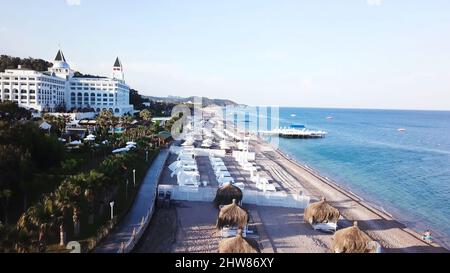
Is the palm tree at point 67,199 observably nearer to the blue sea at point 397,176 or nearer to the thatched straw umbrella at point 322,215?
→ the thatched straw umbrella at point 322,215

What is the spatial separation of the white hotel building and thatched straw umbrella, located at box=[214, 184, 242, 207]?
45.0 m

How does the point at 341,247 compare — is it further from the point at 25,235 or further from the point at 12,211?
the point at 12,211

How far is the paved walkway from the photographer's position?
1062 cm

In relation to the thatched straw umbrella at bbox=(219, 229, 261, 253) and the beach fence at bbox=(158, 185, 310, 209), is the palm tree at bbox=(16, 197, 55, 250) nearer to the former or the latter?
the thatched straw umbrella at bbox=(219, 229, 261, 253)

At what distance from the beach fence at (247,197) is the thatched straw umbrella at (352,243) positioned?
16.7 feet

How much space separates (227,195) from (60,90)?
179 feet

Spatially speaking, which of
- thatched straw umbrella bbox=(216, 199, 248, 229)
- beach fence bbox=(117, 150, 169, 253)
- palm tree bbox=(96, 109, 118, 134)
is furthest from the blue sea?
palm tree bbox=(96, 109, 118, 134)

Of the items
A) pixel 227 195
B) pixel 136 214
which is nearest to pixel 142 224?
pixel 136 214

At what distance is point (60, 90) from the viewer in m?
61.3

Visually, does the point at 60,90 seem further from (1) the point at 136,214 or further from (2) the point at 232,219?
(2) the point at 232,219

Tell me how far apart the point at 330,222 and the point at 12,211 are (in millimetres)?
12761

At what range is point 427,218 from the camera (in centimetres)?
2005
